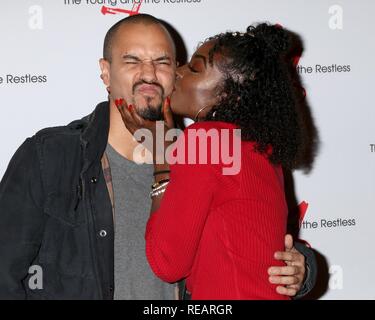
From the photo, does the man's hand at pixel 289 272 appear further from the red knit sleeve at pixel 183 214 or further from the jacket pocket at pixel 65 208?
the jacket pocket at pixel 65 208

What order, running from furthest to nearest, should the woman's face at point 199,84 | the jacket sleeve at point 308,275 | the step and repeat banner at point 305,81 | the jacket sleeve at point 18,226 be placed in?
the step and repeat banner at point 305,81, the jacket sleeve at point 308,275, the jacket sleeve at point 18,226, the woman's face at point 199,84

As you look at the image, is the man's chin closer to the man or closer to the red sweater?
the man

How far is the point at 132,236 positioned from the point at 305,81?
1158 mm

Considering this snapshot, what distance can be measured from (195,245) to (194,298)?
6.2 inches

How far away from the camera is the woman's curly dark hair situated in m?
1.49

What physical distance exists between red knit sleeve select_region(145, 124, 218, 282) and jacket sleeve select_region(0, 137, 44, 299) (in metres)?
0.40

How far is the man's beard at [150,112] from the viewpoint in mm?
1805

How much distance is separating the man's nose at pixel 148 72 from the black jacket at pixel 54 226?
0.28 meters

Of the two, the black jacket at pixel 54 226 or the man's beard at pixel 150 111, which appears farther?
the man's beard at pixel 150 111

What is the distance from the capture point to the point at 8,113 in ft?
7.64

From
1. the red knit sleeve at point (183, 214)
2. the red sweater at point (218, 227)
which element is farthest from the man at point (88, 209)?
the red knit sleeve at point (183, 214)

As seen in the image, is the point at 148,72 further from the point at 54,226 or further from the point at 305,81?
the point at 305,81

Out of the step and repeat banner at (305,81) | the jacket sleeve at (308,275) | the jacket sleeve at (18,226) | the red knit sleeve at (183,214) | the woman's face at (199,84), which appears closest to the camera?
the red knit sleeve at (183,214)

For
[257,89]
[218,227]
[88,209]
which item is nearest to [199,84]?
[257,89]
